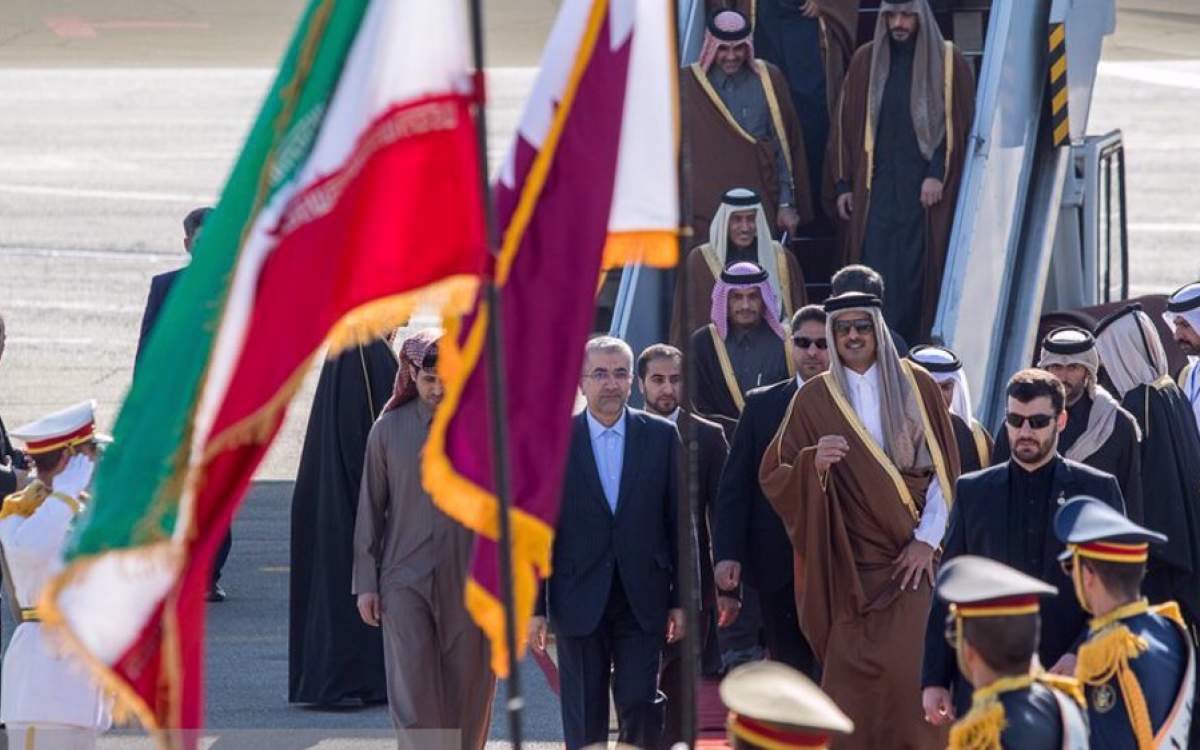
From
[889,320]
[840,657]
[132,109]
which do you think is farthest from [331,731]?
[132,109]

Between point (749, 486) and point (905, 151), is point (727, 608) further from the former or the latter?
point (905, 151)

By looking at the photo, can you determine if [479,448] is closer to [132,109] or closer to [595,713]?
[595,713]

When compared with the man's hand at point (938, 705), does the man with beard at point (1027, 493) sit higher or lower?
higher

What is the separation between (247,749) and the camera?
35.6ft

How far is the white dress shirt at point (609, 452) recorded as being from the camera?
993cm

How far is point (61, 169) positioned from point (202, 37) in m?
2.72

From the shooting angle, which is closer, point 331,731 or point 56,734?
point 56,734

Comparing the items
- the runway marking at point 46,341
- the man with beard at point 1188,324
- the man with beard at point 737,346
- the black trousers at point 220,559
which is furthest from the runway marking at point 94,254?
the man with beard at point 1188,324

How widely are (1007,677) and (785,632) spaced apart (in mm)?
4888

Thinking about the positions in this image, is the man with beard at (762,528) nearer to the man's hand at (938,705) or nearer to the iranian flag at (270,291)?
the man's hand at (938,705)

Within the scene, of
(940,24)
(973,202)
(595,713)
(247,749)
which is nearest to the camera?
(595,713)

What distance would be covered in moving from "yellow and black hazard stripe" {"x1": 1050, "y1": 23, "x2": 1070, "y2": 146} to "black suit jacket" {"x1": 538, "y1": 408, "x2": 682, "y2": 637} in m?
4.99

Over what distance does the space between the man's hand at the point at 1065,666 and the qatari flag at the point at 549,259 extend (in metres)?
2.73

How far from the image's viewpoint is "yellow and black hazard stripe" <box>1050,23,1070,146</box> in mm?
14023
